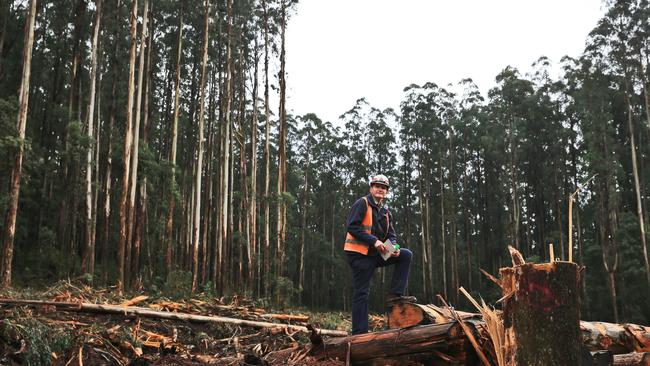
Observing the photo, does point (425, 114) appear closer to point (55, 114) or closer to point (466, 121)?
point (466, 121)

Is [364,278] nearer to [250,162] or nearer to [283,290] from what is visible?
[283,290]

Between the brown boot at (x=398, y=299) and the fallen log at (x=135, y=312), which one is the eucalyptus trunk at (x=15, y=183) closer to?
the fallen log at (x=135, y=312)

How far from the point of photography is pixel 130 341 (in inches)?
253

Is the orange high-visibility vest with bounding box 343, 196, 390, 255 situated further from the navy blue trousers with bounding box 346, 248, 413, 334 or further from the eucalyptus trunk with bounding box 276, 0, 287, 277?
the eucalyptus trunk with bounding box 276, 0, 287, 277

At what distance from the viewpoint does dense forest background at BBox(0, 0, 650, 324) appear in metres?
20.1

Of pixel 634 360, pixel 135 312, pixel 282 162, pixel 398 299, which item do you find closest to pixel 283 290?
pixel 282 162

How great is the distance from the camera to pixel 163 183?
21.3 metres

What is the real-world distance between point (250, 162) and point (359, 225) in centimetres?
2799

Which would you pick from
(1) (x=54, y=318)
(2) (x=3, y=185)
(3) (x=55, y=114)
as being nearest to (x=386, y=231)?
(1) (x=54, y=318)

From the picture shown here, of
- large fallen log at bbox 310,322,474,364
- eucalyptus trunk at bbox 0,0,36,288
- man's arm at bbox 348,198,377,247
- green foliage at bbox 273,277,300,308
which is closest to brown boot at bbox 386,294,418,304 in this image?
man's arm at bbox 348,198,377,247

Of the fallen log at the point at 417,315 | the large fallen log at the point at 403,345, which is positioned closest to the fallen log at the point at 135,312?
the fallen log at the point at 417,315

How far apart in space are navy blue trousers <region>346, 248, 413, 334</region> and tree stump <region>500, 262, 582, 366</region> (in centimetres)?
228

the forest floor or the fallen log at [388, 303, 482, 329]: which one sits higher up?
the fallen log at [388, 303, 482, 329]

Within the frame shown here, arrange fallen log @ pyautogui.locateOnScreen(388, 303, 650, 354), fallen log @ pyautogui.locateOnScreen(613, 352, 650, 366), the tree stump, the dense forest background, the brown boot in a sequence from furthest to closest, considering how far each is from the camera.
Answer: the dense forest background, the brown boot, fallen log @ pyautogui.locateOnScreen(388, 303, 650, 354), fallen log @ pyautogui.locateOnScreen(613, 352, 650, 366), the tree stump
